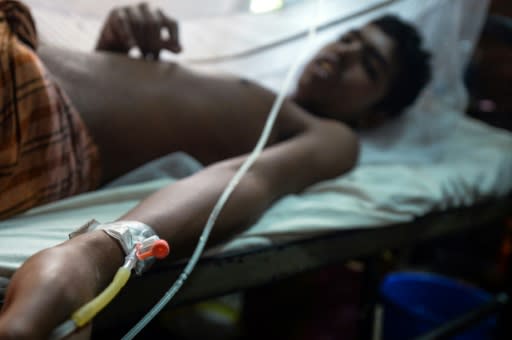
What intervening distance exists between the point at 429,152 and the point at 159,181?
3.16 ft

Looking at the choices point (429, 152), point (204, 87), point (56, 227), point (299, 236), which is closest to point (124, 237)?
point (56, 227)

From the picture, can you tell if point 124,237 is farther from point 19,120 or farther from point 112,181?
point 112,181

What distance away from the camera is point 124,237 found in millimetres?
511

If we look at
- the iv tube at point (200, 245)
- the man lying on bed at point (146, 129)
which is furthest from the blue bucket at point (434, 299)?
the iv tube at point (200, 245)

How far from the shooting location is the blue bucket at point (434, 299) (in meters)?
1.35

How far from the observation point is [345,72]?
1366 mm

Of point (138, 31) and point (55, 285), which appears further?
point (138, 31)

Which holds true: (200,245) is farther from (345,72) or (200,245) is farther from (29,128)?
(345,72)

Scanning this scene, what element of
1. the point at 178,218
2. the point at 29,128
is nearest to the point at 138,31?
the point at 29,128

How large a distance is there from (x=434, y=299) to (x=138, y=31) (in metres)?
1.20

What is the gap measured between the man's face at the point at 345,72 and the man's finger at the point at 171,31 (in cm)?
42

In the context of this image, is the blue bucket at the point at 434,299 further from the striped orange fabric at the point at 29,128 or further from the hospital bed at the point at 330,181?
the striped orange fabric at the point at 29,128

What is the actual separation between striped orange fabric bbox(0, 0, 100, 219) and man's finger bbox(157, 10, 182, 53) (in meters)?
0.35

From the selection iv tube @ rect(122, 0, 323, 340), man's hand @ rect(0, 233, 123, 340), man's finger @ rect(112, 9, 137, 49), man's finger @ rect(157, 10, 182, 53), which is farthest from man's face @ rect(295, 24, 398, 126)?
man's hand @ rect(0, 233, 123, 340)
